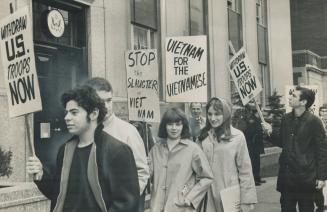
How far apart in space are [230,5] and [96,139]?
705 inches

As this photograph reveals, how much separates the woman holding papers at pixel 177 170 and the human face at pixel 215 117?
0.96 ft

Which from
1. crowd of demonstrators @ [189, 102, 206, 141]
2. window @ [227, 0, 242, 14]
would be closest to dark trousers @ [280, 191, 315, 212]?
crowd of demonstrators @ [189, 102, 206, 141]

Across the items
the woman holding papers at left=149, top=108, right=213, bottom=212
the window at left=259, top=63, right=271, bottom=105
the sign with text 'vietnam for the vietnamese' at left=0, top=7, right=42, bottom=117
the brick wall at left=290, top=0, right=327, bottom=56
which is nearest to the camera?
the sign with text 'vietnam for the vietnamese' at left=0, top=7, right=42, bottom=117

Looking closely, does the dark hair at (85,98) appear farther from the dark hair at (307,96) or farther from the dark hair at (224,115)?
the dark hair at (307,96)

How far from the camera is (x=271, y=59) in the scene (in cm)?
2467

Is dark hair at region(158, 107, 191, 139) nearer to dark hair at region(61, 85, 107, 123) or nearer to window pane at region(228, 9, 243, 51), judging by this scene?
dark hair at region(61, 85, 107, 123)

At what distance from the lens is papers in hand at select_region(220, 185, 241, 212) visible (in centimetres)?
536

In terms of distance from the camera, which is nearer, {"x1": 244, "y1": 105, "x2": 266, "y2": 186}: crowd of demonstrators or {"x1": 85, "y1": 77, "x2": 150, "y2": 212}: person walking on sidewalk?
{"x1": 85, "y1": 77, "x2": 150, "y2": 212}: person walking on sidewalk

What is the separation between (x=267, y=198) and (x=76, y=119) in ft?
27.4

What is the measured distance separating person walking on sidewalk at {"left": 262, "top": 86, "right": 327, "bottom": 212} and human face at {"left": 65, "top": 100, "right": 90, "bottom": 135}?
3756mm

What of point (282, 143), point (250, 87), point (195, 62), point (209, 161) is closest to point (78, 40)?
point (195, 62)

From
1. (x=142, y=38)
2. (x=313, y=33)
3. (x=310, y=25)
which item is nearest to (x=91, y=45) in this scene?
(x=142, y=38)

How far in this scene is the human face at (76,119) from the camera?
3420mm

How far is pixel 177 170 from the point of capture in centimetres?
523
